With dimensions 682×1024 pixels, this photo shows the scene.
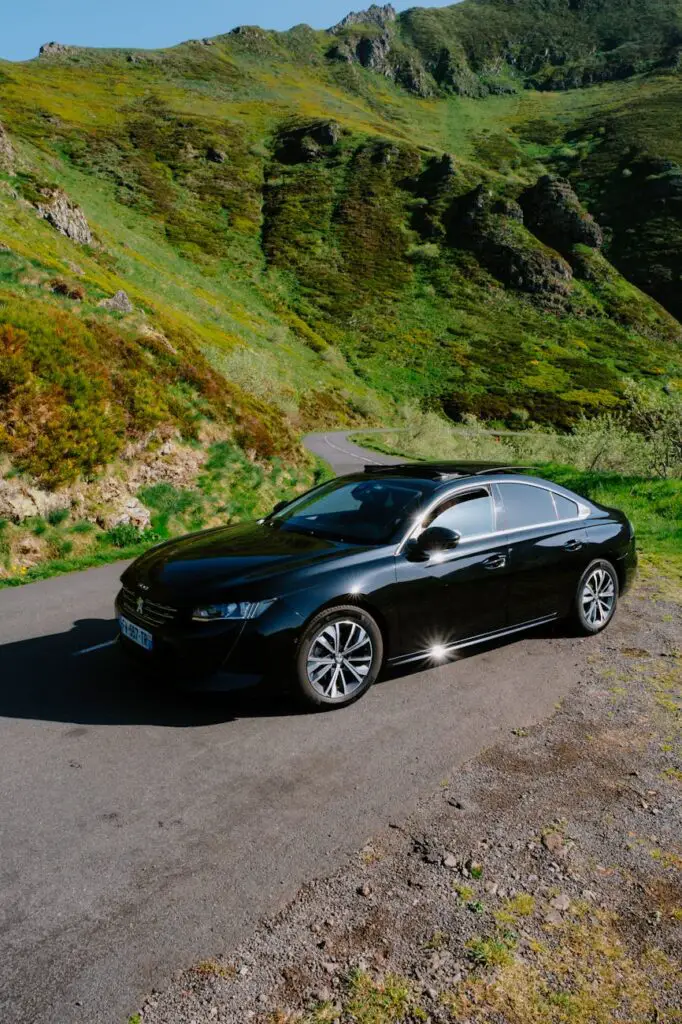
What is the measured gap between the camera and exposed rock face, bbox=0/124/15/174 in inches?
1828

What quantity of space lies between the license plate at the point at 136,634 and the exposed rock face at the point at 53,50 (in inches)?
7759

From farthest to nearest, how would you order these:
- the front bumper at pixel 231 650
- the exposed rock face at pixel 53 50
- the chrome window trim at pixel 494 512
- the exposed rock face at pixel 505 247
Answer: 1. the exposed rock face at pixel 53 50
2. the exposed rock face at pixel 505 247
3. the chrome window trim at pixel 494 512
4. the front bumper at pixel 231 650

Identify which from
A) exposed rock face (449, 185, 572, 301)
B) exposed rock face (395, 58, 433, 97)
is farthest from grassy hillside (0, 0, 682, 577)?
exposed rock face (395, 58, 433, 97)

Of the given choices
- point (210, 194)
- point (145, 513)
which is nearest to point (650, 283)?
point (210, 194)

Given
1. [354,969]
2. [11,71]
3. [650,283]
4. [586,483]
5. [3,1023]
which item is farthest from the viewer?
[11,71]

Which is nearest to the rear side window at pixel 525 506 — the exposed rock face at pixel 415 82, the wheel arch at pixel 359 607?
the wheel arch at pixel 359 607

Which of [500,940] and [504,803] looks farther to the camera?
[504,803]

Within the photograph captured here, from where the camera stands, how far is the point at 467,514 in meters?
5.87

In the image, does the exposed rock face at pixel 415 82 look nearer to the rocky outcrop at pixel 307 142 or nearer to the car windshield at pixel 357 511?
the rocky outcrop at pixel 307 142

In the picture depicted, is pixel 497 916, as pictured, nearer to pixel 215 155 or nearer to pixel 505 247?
pixel 505 247

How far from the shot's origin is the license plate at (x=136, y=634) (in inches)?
190

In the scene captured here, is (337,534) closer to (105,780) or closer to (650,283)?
(105,780)

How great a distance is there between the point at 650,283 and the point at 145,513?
10510cm

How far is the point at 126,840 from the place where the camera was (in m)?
3.37
